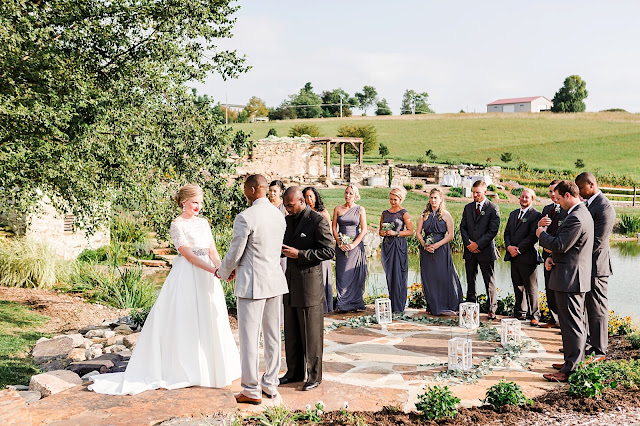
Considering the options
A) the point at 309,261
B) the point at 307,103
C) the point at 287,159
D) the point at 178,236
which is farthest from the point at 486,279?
the point at 307,103

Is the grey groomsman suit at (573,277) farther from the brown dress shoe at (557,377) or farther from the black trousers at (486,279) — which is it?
the black trousers at (486,279)

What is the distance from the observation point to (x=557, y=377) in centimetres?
566

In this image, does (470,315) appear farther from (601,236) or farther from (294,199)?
(294,199)

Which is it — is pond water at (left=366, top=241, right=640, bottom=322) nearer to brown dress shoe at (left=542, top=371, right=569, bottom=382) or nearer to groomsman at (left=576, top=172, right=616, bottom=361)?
groomsman at (left=576, top=172, right=616, bottom=361)

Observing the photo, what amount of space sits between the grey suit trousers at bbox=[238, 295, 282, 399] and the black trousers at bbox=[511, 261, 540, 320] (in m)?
4.43

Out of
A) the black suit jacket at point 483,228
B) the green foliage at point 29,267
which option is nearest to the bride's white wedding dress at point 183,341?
the black suit jacket at point 483,228

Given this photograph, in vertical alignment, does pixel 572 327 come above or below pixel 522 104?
below

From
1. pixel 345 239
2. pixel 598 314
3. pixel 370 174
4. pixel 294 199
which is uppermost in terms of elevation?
pixel 370 174

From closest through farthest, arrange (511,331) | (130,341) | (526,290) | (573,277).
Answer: (573,277) → (511,331) → (130,341) → (526,290)

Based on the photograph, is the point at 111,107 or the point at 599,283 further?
the point at 111,107

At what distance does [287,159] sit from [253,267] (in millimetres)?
27061

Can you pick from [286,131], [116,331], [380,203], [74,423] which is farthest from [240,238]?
[286,131]

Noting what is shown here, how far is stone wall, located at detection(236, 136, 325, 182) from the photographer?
30.9m

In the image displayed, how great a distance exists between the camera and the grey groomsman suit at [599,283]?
20.6 ft
